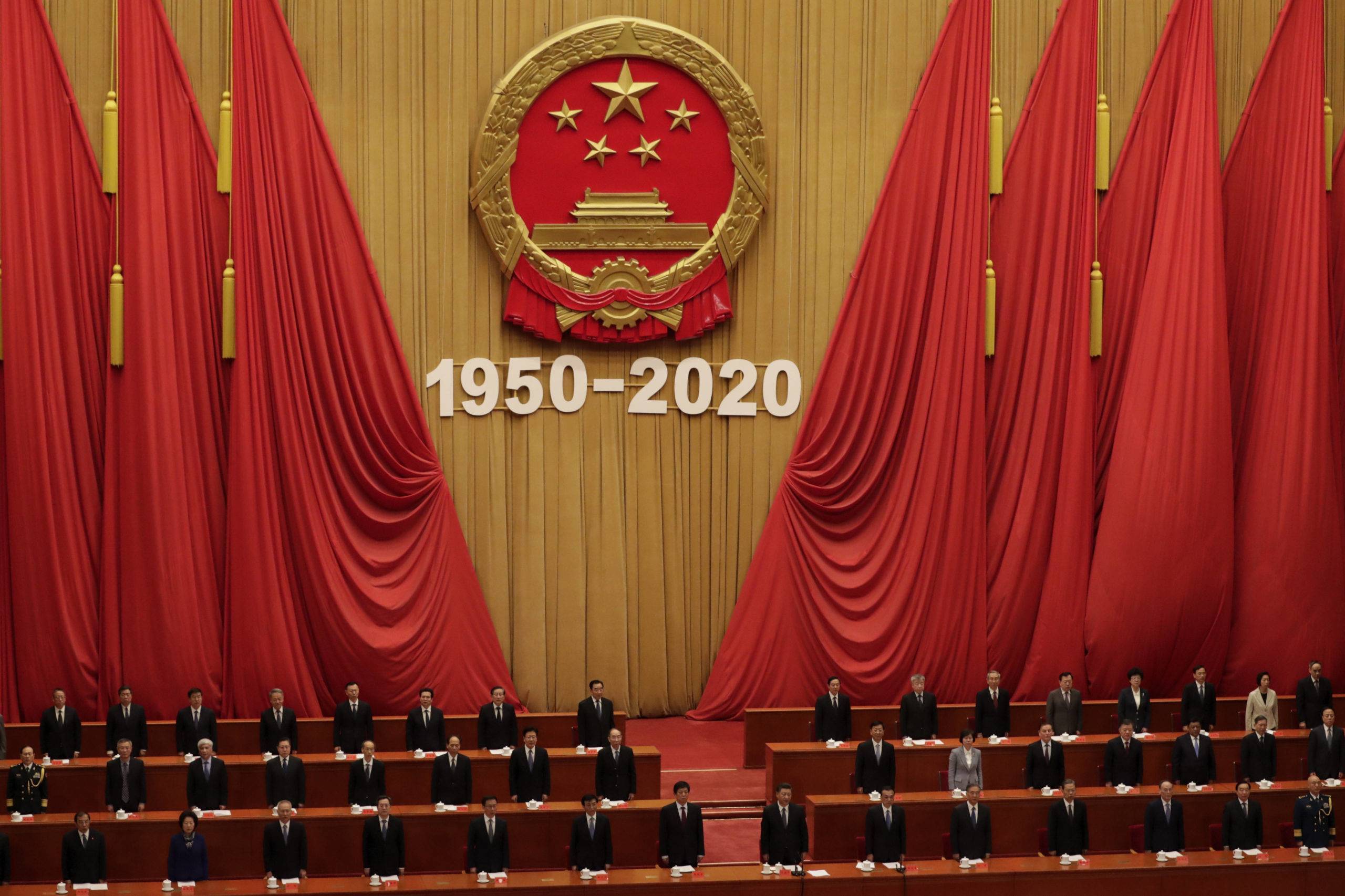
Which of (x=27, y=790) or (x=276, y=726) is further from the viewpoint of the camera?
(x=276, y=726)

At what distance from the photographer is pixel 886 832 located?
7477 mm

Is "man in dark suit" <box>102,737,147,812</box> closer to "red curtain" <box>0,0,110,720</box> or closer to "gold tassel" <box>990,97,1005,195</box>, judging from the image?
"red curtain" <box>0,0,110,720</box>

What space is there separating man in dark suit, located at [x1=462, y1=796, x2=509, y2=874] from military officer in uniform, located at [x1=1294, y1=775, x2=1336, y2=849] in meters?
3.95

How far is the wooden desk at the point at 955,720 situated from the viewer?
959cm

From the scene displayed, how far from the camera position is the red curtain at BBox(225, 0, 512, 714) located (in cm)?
977

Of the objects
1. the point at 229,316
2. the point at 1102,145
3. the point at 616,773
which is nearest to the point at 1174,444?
the point at 1102,145

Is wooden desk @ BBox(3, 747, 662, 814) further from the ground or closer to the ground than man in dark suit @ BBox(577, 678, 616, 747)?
closer to the ground

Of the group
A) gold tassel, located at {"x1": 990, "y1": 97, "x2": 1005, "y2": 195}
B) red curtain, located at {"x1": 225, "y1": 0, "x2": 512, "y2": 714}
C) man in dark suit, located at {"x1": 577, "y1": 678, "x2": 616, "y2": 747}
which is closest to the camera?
man in dark suit, located at {"x1": 577, "y1": 678, "x2": 616, "y2": 747}

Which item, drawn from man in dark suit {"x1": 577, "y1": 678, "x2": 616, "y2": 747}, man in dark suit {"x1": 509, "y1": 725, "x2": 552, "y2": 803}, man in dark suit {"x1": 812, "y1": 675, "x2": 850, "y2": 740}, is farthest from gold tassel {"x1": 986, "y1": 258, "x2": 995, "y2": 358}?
man in dark suit {"x1": 509, "y1": 725, "x2": 552, "y2": 803}

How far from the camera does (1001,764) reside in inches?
350

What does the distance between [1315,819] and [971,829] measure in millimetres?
1784

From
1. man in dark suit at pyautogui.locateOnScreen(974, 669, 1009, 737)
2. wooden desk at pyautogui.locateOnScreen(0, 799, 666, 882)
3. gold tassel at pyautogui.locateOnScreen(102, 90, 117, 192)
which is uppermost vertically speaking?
gold tassel at pyautogui.locateOnScreen(102, 90, 117, 192)

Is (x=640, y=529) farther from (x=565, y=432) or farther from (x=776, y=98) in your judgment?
(x=776, y=98)

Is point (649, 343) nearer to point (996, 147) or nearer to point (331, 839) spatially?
point (996, 147)
